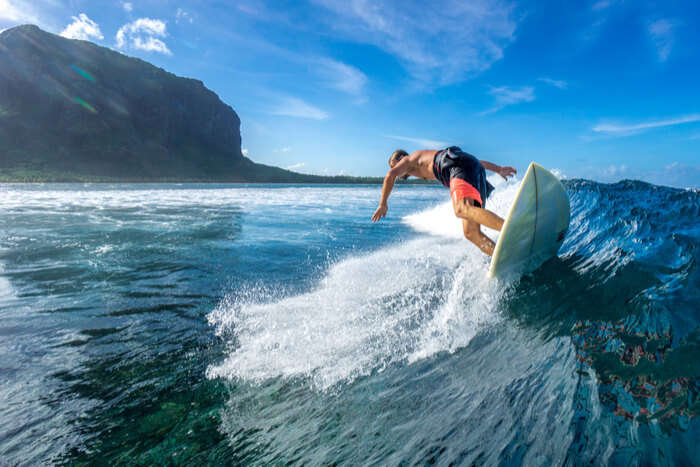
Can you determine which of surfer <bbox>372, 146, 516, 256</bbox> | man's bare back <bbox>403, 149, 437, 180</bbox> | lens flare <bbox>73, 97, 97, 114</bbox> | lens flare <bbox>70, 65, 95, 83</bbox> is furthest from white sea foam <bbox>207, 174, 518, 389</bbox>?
lens flare <bbox>70, 65, 95, 83</bbox>

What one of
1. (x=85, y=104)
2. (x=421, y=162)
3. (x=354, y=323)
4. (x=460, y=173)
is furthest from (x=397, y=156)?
(x=85, y=104)

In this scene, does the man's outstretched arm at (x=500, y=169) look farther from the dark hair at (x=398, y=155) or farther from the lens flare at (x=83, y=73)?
the lens flare at (x=83, y=73)

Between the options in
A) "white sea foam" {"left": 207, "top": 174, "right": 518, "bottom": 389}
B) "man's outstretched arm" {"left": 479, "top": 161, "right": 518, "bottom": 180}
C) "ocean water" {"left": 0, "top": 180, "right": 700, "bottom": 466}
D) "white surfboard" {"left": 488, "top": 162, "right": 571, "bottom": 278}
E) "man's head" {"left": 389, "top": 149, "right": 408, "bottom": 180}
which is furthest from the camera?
"man's outstretched arm" {"left": 479, "top": 161, "right": 518, "bottom": 180}

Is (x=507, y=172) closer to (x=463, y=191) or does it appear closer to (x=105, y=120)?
(x=463, y=191)

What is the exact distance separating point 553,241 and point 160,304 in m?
6.11

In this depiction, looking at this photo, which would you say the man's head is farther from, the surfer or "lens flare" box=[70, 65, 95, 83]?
"lens flare" box=[70, 65, 95, 83]

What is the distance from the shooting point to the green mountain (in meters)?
103

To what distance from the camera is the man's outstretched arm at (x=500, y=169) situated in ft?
19.5

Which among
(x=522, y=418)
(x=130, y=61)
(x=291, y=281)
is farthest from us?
(x=130, y=61)

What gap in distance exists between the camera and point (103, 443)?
238cm

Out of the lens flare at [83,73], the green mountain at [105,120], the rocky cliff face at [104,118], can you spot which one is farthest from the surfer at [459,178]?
the lens flare at [83,73]

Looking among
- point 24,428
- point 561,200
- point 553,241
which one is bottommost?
point 24,428

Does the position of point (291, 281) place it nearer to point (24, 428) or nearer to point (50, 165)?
point (24, 428)

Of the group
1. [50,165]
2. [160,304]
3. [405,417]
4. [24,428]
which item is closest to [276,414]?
[405,417]
